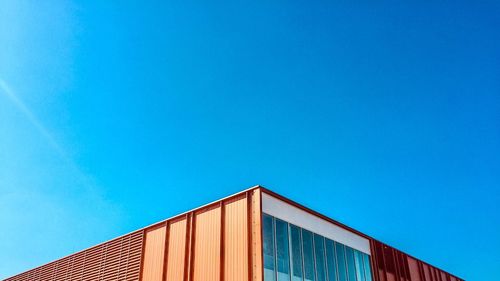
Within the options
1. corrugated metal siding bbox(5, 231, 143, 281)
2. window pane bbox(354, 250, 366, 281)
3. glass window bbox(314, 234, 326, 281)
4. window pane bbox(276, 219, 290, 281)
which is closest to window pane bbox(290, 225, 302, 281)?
window pane bbox(276, 219, 290, 281)

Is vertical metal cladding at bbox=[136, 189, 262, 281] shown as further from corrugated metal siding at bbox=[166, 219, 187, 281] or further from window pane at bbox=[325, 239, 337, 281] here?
window pane at bbox=[325, 239, 337, 281]

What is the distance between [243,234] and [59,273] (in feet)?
51.6

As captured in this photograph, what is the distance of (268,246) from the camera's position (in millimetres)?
15859

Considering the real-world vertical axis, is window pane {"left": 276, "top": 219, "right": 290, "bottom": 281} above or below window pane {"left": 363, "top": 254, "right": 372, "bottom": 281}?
below

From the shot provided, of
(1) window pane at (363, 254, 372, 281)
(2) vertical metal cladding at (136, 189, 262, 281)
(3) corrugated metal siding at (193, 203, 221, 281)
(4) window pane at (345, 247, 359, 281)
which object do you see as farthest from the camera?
(1) window pane at (363, 254, 372, 281)

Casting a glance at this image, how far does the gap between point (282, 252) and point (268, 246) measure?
859 millimetres

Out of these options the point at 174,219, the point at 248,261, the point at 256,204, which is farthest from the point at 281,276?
the point at 174,219

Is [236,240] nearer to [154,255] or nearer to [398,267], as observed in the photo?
[154,255]

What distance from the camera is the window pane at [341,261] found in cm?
1948

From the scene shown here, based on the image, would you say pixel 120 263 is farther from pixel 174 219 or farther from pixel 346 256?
pixel 346 256

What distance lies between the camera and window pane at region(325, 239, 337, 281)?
18.8 meters

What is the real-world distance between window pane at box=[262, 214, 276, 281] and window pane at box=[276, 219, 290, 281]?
1.10 ft

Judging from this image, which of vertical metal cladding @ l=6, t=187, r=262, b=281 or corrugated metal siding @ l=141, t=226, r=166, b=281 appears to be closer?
vertical metal cladding @ l=6, t=187, r=262, b=281

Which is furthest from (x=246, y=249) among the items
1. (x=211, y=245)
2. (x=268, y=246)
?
(x=211, y=245)
